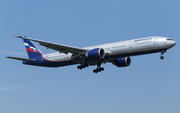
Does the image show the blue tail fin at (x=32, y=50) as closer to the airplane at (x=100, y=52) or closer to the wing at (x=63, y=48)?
the airplane at (x=100, y=52)

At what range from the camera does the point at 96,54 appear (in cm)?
4041

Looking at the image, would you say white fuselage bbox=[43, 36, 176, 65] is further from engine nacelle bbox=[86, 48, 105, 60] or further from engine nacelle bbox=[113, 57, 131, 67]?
engine nacelle bbox=[113, 57, 131, 67]

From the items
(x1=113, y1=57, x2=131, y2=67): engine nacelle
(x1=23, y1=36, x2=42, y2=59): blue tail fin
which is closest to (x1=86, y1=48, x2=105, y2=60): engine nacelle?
(x1=113, y1=57, x2=131, y2=67): engine nacelle

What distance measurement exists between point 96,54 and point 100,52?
0.79 meters

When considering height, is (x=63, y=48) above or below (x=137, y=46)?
above

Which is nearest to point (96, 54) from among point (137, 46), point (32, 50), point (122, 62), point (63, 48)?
point (63, 48)

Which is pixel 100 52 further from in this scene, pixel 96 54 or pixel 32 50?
pixel 32 50

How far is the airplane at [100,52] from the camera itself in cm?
3856

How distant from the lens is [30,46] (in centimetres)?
5250

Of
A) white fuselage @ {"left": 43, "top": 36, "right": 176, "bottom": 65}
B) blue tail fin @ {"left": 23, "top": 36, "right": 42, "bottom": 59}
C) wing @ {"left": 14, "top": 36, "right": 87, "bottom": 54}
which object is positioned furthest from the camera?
blue tail fin @ {"left": 23, "top": 36, "right": 42, "bottom": 59}

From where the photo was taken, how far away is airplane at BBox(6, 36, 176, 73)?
38.6 metres

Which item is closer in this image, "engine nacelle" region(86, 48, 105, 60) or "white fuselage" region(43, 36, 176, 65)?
"white fuselage" region(43, 36, 176, 65)

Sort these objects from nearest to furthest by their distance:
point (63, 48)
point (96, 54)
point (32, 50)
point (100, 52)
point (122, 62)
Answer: point (96, 54) → point (100, 52) → point (63, 48) → point (122, 62) → point (32, 50)

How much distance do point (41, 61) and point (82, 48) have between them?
8.18m
